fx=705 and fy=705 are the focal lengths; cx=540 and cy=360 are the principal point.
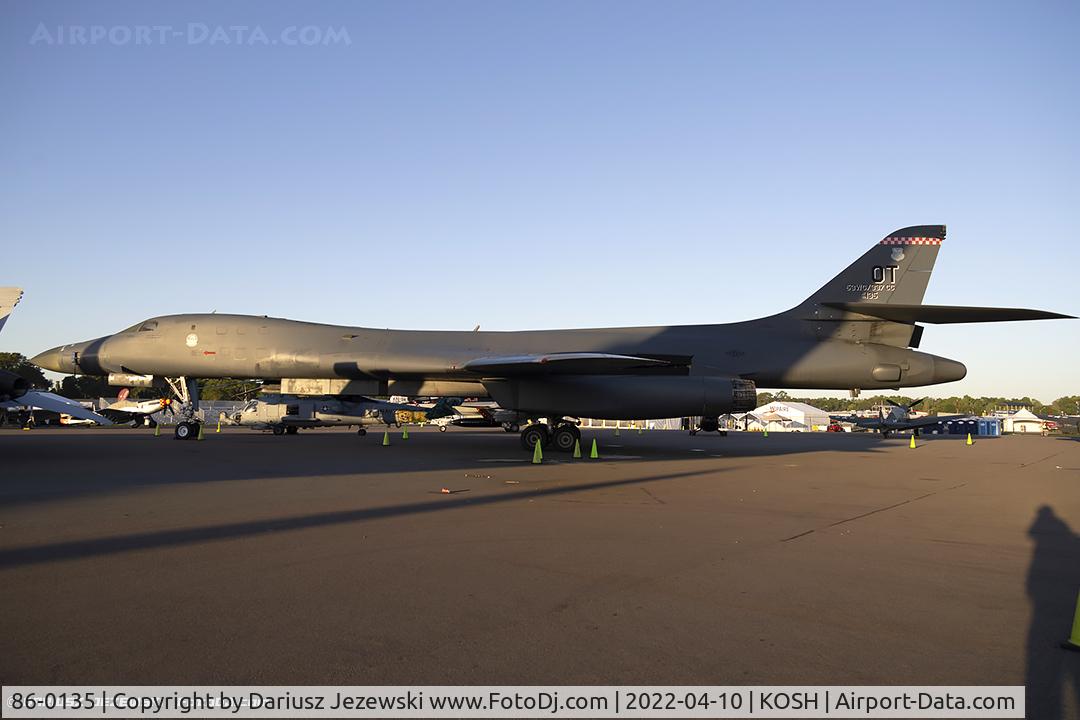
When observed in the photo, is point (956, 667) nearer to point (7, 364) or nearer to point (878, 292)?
point (878, 292)

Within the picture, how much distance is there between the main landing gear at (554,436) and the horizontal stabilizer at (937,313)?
6.95 m

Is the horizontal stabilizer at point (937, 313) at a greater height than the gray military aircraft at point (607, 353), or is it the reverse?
the horizontal stabilizer at point (937, 313)

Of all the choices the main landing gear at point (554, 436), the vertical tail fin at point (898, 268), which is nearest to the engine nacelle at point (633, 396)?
the main landing gear at point (554, 436)

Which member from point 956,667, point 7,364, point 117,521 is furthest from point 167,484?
point 7,364

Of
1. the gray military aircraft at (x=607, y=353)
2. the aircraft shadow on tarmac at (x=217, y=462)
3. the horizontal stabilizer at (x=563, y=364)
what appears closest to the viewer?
the aircraft shadow on tarmac at (x=217, y=462)

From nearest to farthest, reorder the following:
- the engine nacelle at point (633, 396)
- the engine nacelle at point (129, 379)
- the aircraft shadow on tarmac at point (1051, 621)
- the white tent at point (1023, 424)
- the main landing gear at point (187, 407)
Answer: the aircraft shadow on tarmac at point (1051, 621), the engine nacelle at point (633, 396), the engine nacelle at point (129, 379), the main landing gear at point (187, 407), the white tent at point (1023, 424)

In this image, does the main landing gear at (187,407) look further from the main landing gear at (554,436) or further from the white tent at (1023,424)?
the white tent at (1023,424)

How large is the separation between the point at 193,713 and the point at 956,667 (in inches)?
128

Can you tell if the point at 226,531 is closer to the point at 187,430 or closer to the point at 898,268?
the point at 898,268

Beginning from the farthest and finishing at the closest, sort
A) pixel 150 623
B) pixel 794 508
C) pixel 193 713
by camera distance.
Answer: pixel 794 508, pixel 150 623, pixel 193 713

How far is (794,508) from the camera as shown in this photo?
28.0 ft

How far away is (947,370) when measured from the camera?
17438mm

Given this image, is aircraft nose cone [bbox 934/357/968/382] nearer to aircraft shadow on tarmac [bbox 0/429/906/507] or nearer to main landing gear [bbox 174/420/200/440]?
aircraft shadow on tarmac [bbox 0/429/906/507]

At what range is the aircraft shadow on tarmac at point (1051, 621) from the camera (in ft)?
9.47
